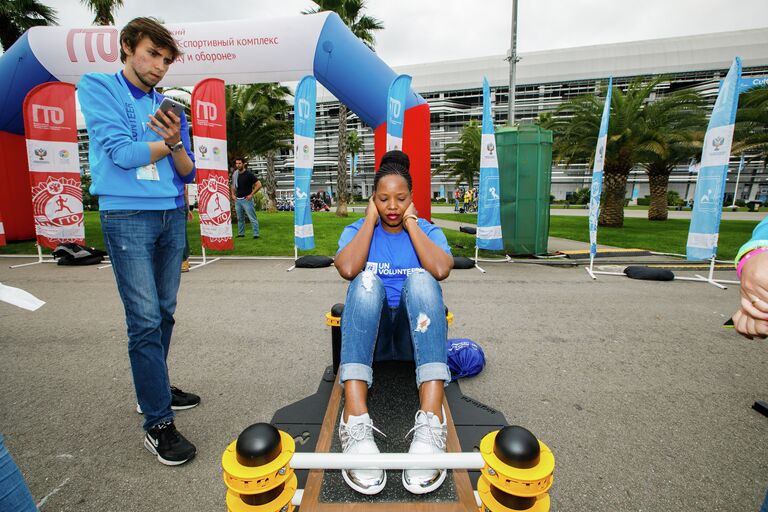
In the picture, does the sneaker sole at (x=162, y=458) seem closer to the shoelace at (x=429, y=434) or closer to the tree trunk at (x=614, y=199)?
the shoelace at (x=429, y=434)

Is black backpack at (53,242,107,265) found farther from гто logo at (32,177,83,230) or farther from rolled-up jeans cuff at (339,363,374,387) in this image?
rolled-up jeans cuff at (339,363,374,387)

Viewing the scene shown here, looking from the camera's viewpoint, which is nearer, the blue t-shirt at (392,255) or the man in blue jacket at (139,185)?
the man in blue jacket at (139,185)

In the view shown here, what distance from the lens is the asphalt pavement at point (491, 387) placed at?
1900 millimetres

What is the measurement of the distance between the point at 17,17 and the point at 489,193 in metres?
17.6

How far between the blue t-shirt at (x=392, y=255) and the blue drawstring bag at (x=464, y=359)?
0.97 metres

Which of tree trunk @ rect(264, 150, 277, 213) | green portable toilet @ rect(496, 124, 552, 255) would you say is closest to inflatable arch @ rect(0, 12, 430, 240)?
green portable toilet @ rect(496, 124, 552, 255)

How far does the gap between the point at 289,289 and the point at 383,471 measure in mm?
4610

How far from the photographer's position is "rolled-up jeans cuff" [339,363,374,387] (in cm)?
188

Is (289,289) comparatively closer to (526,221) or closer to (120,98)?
(120,98)

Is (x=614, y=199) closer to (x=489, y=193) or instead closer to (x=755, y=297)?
(x=489, y=193)

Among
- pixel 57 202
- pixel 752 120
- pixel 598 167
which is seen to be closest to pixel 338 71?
pixel 598 167

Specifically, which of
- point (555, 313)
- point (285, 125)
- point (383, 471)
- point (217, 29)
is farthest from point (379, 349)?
point (285, 125)

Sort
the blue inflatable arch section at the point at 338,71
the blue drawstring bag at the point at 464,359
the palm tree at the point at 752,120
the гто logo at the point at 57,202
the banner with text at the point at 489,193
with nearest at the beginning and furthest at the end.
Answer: the blue drawstring bag at the point at 464,359, the blue inflatable arch section at the point at 338,71, the гто logo at the point at 57,202, the banner with text at the point at 489,193, the palm tree at the point at 752,120

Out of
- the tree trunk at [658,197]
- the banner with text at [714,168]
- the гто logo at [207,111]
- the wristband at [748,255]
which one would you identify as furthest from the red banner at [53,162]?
the tree trunk at [658,197]
